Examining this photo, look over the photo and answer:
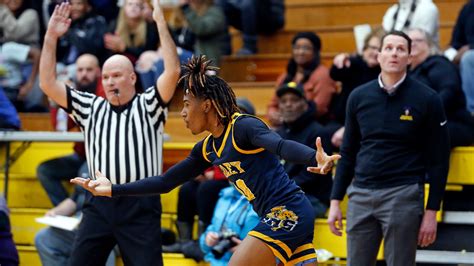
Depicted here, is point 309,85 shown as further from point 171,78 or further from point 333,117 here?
point 171,78

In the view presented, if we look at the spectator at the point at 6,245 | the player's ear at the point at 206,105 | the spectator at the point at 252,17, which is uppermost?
the spectator at the point at 252,17

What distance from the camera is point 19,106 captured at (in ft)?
38.1

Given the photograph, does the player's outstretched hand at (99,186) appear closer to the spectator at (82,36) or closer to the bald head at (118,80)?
the bald head at (118,80)

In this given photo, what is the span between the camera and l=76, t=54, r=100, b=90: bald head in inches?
392

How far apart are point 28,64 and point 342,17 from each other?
350 cm

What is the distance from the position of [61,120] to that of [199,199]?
2.42 meters

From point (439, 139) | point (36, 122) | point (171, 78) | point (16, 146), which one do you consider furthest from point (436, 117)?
point (36, 122)

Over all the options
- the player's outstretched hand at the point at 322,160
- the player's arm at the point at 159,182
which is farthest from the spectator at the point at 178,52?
the player's outstretched hand at the point at 322,160

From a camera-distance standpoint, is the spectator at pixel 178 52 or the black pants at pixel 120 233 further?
the spectator at pixel 178 52

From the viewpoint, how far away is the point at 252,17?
11.4 m

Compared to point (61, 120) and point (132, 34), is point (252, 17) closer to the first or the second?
point (132, 34)

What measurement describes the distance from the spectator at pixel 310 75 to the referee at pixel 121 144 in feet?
Result: 5.80

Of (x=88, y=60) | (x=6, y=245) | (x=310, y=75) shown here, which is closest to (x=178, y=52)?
(x=88, y=60)

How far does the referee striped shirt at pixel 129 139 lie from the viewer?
24.5 ft
